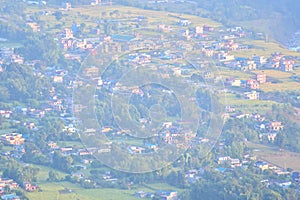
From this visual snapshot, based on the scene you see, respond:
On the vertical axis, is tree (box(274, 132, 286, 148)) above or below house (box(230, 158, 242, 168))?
above

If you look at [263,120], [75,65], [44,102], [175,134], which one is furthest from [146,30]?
[175,134]

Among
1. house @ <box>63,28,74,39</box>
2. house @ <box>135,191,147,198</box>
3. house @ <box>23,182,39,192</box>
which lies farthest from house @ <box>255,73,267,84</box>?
house @ <box>23,182,39,192</box>

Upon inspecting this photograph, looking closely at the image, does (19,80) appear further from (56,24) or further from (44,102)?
(56,24)

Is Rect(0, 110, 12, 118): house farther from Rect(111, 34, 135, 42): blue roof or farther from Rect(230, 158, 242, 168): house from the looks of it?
Rect(230, 158, 242, 168): house

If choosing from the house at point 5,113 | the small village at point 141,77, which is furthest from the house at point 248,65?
the house at point 5,113

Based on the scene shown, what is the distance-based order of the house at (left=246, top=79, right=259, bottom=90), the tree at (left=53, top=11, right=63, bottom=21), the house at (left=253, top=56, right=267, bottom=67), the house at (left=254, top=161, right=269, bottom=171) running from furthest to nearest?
the tree at (left=53, top=11, right=63, bottom=21) → the house at (left=253, top=56, right=267, bottom=67) → the house at (left=246, top=79, right=259, bottom=90) → the house at (left=254, top=161, right=269, bottom=171)

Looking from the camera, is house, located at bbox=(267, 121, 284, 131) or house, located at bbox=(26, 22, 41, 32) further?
house, located at bbox=(26, 22, 41, 32)

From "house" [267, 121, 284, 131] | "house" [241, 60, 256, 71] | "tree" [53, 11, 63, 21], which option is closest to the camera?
"house" [267, 121, 284, 131]

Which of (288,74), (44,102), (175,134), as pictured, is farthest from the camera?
(288,74)
